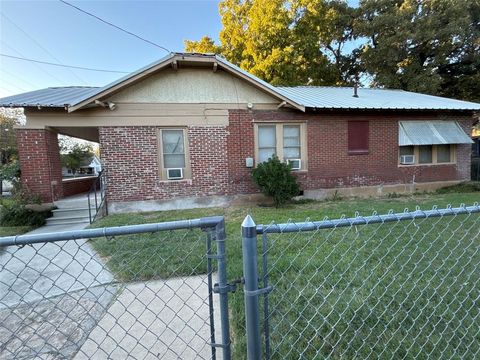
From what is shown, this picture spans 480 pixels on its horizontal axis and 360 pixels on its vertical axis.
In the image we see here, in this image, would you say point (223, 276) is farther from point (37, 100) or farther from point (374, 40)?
point (374, 40)

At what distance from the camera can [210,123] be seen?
875 centimetres

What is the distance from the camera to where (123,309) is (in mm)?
2844

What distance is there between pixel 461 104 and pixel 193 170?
11.4 meters

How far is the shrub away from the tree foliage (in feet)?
36.3

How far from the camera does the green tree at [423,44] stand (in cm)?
1571

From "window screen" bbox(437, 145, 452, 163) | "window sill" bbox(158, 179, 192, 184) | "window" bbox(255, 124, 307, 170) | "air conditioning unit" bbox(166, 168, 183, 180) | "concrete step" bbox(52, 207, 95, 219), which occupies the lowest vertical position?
"concrete step" bbox(52, 207, 95, 219)

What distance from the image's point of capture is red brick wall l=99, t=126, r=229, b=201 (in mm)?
8180

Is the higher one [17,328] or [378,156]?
[378,156]

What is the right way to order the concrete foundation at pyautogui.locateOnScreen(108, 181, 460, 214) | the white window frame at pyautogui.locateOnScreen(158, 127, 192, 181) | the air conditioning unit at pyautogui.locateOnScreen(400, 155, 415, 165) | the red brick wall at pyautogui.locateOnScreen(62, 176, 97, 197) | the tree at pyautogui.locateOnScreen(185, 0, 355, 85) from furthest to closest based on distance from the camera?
the tree at pyautogui.locateOnScreen(185, 0, 355, 85), the air conditioning unit at pyautogui.locateOnScreen(400, 155, 415, 165), the red brick wall at pyautogui.locateOnScreen(62, 176, 97, 197), the white window frame at pyautogui.locateOnScreen(158, 127, 192, 181), the concrete foundation at pyautogui.locateOnScreen(108, 181, 460, 214)

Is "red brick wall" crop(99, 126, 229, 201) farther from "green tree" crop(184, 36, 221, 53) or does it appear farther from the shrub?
"green tree" crop(184, 36, 221, 53)

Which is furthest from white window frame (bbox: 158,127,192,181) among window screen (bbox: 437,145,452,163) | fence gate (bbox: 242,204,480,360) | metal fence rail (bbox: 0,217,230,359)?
window screen (bbox: 437,145,452,163)

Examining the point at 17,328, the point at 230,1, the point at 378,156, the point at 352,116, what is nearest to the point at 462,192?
the point at 378,156

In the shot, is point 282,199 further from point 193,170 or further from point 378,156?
point 378,156

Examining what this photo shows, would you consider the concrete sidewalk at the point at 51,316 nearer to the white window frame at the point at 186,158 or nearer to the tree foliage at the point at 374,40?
the white window frame at the point at 186,158
